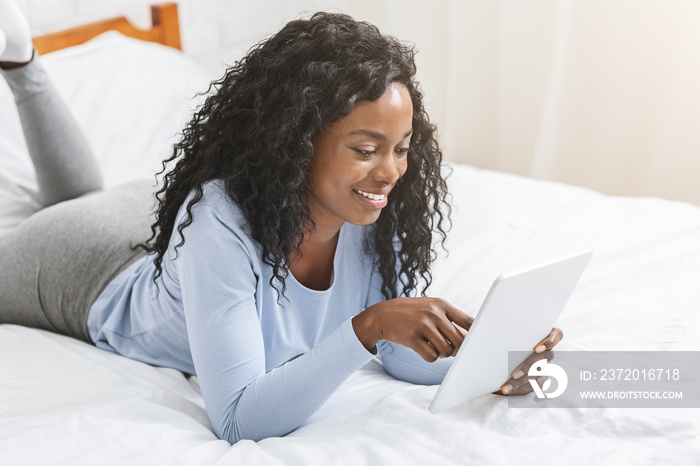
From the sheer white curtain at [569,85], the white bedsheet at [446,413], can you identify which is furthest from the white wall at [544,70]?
the white bedsheet at [446,413]

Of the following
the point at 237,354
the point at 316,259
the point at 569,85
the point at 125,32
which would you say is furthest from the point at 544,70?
the point at 237,354

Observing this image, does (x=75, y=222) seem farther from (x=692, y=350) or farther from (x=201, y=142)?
(x=692, y=350)

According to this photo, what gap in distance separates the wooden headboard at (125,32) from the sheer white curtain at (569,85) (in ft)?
2.47

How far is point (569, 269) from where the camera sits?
2.90 feet

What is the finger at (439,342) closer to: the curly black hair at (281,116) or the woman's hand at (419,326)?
the woman's hand at (419,326)

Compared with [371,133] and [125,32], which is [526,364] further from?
[125,32]

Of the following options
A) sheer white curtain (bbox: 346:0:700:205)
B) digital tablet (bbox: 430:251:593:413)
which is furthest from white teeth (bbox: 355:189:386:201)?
sheer white curtain (bbox: 346:0:700:205)

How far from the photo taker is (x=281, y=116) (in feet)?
3.01

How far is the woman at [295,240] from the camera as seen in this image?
0.91 m

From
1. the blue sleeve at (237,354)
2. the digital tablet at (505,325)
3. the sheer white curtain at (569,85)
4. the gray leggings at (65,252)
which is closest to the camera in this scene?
the digital tablet at (505,325)

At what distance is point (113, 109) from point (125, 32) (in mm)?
477

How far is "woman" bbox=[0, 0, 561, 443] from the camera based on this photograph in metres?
0.91

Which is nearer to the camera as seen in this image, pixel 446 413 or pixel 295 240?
pixel 446 413

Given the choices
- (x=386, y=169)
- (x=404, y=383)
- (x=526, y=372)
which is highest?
(x=386, y=169)
